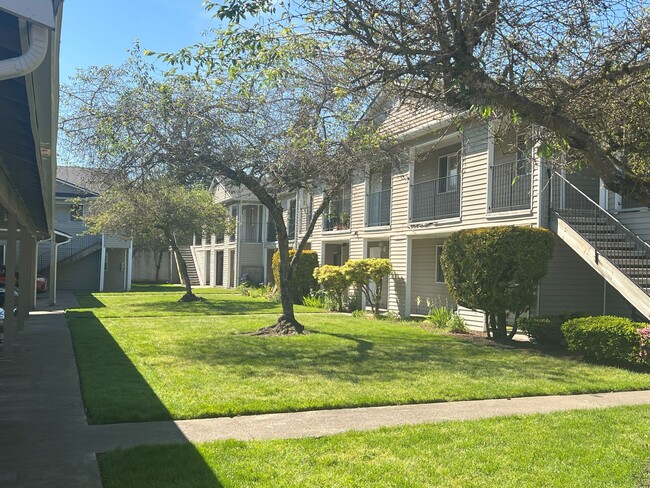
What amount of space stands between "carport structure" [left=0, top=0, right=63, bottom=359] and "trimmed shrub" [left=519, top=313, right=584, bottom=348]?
31.8 ft

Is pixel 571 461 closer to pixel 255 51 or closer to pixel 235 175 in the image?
pixel 255 51

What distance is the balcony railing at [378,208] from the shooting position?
21094 millimetres

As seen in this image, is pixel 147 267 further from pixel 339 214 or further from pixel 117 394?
pixel 117 394

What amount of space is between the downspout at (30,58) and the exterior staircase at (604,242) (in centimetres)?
891

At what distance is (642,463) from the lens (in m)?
5.26

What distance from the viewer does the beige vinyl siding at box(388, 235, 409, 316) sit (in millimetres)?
19219

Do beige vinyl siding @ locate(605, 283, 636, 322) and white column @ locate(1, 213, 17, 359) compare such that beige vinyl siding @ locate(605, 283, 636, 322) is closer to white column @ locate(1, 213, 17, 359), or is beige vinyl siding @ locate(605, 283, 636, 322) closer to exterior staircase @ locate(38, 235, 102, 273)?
white column @ locate(1, 213, 17, 359)

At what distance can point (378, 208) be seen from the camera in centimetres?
2148

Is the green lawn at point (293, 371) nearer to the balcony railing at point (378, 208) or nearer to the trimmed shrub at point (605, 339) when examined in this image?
the trimmed shrub at point (605, 339)


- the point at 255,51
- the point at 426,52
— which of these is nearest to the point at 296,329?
the point at 255,51

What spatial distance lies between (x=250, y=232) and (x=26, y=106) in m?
31.8

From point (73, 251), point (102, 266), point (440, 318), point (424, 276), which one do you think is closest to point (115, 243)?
point (102, 266)

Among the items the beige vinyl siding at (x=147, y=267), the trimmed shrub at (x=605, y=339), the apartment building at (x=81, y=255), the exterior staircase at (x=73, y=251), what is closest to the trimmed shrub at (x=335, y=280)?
the trimmed shrub at (x=605, y=339)

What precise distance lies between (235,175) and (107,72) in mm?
3524
